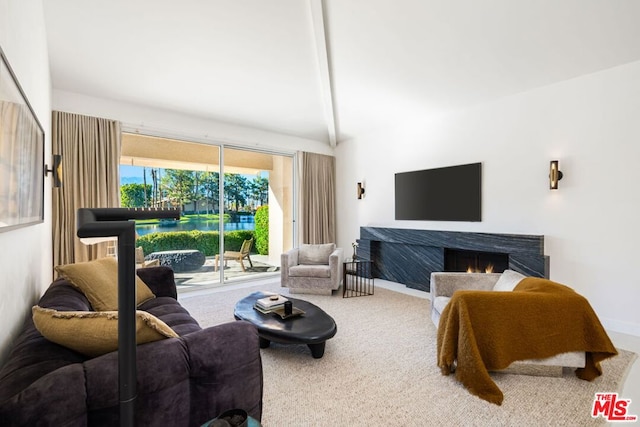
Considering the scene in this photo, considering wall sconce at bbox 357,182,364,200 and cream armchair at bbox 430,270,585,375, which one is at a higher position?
wall sconce at bbox 357,182,364,200

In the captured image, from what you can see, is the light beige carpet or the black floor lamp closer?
the black floor lamp

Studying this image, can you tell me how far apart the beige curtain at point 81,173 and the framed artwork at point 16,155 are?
7.56ft

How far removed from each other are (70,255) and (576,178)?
5.98 m

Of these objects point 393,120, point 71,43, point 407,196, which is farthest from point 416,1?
point 71,43

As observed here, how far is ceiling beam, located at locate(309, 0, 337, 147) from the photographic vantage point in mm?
2998

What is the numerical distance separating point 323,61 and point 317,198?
2.88 metres

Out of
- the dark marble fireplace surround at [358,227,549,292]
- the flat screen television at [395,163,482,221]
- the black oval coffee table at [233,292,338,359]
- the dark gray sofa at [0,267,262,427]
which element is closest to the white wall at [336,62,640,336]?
the flat screen television at [395,163,482,221]

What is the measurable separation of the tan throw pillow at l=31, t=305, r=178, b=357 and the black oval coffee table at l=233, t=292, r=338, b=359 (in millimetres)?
1300

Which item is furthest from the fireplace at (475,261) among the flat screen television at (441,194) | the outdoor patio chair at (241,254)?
the outdoor patio chair at (241,254)

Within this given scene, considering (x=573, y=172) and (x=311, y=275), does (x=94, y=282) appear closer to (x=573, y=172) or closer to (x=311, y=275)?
(x=311, y=275)

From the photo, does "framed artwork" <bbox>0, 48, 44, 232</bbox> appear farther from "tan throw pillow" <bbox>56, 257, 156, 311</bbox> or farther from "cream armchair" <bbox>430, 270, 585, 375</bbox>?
"cream armchair" <bbox>430, 270, 585, 375</bbox>

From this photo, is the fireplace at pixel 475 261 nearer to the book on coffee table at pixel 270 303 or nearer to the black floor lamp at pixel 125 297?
the book on coffee table at pixel 270 303

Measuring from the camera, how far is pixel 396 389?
2.05m

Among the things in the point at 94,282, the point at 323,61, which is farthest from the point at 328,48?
the point at 94,282
